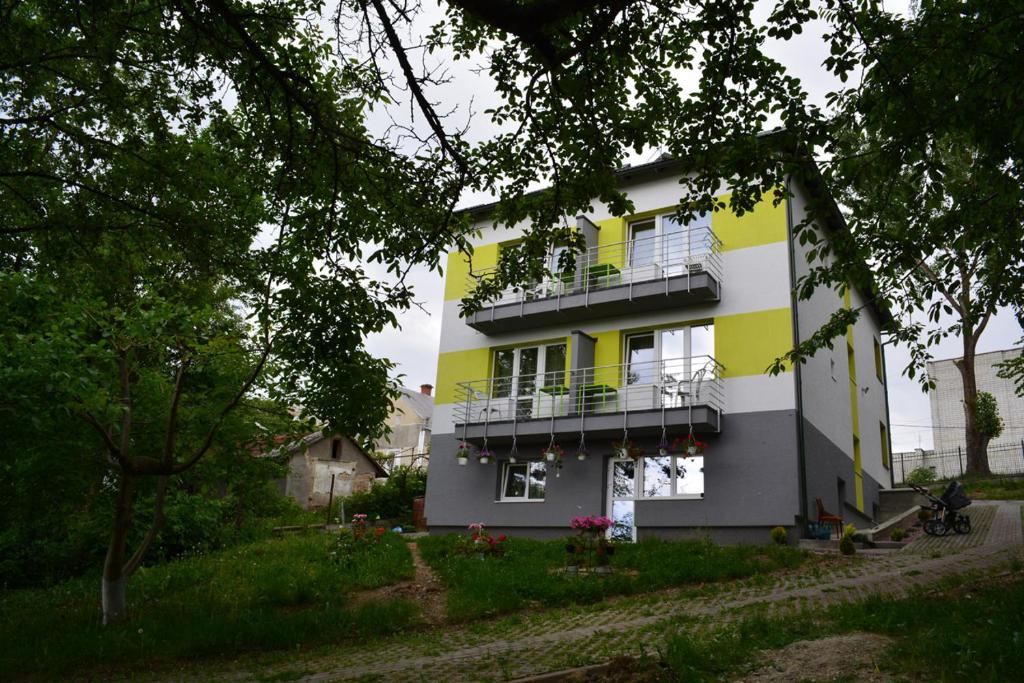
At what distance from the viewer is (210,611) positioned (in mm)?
12258

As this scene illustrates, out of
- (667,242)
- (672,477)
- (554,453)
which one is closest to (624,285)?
(667,242)

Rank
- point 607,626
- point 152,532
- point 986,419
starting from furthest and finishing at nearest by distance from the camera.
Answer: point 986,419, point 152,532, point 607,626

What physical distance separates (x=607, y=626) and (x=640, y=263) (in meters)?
12.5

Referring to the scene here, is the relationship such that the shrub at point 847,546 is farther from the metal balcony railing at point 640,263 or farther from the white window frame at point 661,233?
the white window frame at point 661,233

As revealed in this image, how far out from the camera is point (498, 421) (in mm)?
20688

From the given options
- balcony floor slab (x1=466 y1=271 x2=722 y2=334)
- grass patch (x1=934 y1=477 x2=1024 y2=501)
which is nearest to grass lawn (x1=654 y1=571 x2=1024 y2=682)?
balcony floor slab (x1=466 y1=271 x2=722 y2=334)

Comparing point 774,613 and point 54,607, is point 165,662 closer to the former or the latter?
point 54,607

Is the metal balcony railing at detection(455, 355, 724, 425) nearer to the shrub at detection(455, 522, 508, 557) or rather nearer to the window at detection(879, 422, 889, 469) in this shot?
the shrub at detection(455, 522, 508, 557)

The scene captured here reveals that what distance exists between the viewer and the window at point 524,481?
20.7 metres

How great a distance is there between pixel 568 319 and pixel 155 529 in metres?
12.0

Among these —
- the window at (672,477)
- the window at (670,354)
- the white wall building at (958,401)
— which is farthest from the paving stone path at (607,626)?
the white wall building at (958,401)

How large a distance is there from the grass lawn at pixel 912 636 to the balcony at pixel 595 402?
8.89 m

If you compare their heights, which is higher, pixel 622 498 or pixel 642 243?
pixel 642 243

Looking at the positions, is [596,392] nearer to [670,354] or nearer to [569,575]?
[670,354]
